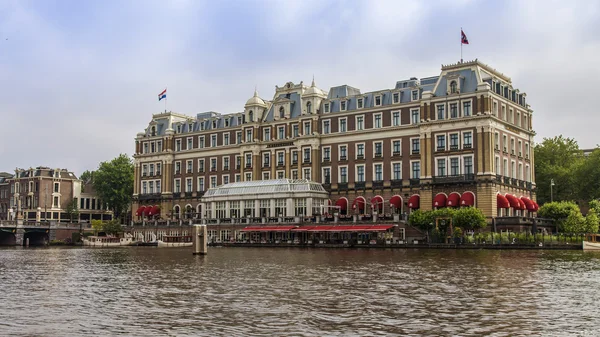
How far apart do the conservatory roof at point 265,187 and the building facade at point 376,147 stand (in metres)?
4.59

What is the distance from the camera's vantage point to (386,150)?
111938mm

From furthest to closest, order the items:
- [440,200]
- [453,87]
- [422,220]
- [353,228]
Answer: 1. [453,87]
2. [440,200]
3. [353,228]
4. [422,220]

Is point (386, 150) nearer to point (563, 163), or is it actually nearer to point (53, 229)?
point (563, 163)

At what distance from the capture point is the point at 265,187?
4692 inches

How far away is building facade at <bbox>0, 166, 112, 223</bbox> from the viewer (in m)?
162

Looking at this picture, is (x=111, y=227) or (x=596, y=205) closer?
(x=596, y=205)

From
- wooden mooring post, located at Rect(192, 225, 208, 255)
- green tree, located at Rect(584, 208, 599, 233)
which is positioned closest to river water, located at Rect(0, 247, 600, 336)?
wooden mooring post, located at Rect(192, 225, 208, 255)

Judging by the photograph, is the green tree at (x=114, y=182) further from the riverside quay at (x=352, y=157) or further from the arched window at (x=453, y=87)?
the arched window at (x=453, y=87)

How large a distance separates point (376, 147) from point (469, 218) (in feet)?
86.9

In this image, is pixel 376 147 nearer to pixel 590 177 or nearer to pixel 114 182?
pixel 590 177

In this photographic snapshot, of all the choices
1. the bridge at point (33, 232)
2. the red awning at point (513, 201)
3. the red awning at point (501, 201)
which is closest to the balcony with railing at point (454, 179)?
the red awning at point (501, 201)

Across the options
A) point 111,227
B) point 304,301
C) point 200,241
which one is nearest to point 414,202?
point 200,241

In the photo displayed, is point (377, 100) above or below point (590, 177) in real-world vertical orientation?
above

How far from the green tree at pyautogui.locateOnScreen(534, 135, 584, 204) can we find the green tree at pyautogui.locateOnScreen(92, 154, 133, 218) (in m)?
86.5
